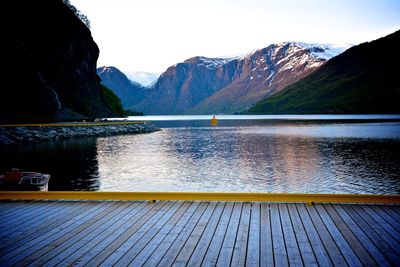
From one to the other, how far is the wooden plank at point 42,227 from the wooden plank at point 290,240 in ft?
19.0

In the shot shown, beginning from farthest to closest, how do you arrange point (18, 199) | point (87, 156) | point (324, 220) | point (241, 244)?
point (87, 156), point (18, 199), point (324, 220), point (241, 244)

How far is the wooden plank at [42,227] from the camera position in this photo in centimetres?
772

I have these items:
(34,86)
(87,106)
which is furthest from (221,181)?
(87,106)

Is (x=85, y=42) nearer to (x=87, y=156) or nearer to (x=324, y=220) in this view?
(x=87, y=156)

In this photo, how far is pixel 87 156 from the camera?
142ft

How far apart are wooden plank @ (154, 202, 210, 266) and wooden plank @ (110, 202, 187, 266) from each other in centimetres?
53

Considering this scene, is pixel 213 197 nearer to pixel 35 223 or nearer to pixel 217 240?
pixel 217 240

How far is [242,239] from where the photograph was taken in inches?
298

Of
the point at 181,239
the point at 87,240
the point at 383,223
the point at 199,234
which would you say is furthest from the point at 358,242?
the point at 87,240

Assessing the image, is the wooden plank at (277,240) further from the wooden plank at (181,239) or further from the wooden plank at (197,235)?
the wooden plank at (181,239)

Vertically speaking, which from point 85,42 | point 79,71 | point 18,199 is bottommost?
point 18,199

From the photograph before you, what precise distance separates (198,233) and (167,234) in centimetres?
73

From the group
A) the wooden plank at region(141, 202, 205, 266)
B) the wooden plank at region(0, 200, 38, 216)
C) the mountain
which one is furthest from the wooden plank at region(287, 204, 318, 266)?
the mountain

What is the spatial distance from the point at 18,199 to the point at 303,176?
22936 mm
